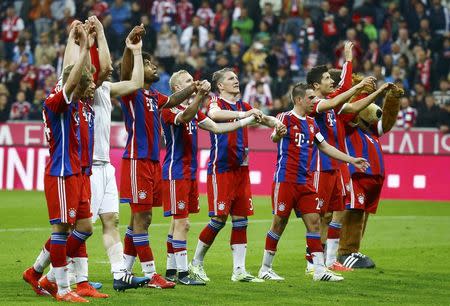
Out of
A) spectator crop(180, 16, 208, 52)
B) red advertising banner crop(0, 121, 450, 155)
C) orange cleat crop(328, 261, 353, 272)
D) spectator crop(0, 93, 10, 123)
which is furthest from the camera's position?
spectator crop(180, 16, 208, 52)

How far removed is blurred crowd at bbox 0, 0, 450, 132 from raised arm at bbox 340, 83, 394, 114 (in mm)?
11989

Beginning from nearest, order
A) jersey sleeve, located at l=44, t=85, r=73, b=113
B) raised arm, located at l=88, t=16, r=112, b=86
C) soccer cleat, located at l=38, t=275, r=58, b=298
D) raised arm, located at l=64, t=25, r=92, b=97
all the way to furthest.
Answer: raised arm, located at l=64, t=25, r=92, b=97 → jersey sleeve, located at l=44, t=85, r=73, b=113 → soccer cleat, located at l=38, t=275, r=58, b=298 → raised arm, located at l=88, t=16, r=112, b=86

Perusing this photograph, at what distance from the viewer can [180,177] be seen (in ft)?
38.4

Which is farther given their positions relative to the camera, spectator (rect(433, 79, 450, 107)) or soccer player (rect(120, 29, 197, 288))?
spectator (rect(433, 79, 450, 107))

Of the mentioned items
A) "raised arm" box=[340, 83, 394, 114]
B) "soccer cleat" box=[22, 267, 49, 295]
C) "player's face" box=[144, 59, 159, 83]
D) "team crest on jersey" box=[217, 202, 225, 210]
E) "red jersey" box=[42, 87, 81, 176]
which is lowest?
"soccer cleat" box=[22, 267, 49, 295]

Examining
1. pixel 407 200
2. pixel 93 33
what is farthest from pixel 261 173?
pixel 93 33

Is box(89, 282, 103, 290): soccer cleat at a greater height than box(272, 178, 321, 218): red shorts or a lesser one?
lesser

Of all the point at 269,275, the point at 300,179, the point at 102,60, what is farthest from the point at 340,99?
the point at 102,60

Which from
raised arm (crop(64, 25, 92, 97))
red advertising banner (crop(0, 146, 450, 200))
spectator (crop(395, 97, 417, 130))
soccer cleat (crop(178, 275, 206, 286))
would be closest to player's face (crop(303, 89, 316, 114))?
soccer cleat (crop(178, 275, 206, 286))

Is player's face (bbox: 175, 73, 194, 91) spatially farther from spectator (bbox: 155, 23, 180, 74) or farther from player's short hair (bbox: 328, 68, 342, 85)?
spectator (bbox: 155, 23, 180, 74)

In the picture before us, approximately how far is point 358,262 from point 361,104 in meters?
2.02

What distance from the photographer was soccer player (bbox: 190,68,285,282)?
38.9 feet

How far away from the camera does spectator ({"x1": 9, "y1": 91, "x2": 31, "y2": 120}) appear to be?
1059 inches

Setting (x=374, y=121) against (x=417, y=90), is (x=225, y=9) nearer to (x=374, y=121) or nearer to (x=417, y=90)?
(x=417, y=90)
